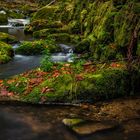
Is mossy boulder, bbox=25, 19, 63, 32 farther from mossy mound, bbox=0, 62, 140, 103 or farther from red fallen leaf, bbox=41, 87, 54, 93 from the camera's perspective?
red fallen leaf, bbox=41, 87, 54, 93

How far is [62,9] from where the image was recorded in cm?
2852

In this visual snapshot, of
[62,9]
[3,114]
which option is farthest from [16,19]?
[3,114]

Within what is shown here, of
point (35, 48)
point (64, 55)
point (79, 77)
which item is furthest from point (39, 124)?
point (35, 48)

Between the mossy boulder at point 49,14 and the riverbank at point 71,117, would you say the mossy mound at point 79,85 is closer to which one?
the riverbank at point 71,117

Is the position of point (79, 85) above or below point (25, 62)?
above

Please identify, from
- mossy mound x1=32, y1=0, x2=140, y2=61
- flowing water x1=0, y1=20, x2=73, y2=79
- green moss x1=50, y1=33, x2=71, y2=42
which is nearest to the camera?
mossy mound x1=32, y1=0, x2=140, y2=61

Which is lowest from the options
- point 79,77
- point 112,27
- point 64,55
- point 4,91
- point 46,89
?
point 64,55

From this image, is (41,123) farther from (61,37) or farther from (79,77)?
(61,37)

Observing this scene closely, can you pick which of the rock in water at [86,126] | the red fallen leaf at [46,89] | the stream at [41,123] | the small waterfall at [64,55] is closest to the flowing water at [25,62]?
the small waterfall at [64,55]

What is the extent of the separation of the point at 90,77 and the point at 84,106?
3.74 feet

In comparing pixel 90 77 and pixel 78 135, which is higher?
pixel 90 77

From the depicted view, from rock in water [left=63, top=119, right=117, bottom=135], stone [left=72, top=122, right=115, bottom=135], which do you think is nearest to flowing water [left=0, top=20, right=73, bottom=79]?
rock in water [left=63, top=119, right=117, bottom=135]

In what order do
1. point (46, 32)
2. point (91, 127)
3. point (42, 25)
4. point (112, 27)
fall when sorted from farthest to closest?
point (42, 25) → point (46, 32) → point (112, 27) → point (91, 127)

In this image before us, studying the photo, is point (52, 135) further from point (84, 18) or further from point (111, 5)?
point (84, 18)
